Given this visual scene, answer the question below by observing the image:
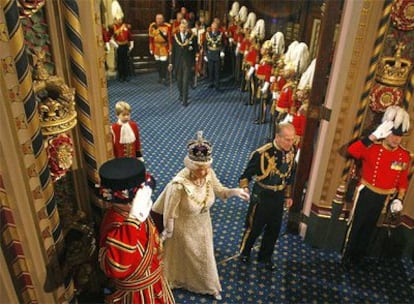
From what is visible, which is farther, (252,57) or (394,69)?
(252,57)

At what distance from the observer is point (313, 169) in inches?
156

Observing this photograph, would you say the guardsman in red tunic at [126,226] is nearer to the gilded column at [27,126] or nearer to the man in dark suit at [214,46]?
the gilded column at [27,126]

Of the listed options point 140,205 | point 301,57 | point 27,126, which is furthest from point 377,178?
point 301,57

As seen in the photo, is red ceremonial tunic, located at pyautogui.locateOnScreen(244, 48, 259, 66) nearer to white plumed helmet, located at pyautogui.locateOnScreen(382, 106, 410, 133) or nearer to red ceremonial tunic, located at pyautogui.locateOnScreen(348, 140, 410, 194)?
red ceremonial tunic, located at pyautogui.locateOnScreen(348, 140, 410, 194)

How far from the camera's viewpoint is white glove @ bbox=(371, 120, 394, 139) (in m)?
3.31

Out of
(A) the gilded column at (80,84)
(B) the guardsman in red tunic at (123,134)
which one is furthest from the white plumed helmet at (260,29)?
(A) the gilded column at (80,84)

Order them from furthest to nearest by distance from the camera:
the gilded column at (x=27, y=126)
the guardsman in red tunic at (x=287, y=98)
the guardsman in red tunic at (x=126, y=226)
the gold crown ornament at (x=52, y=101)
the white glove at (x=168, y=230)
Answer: the guardsman in red tunic at (x=287, y=98) < the white glove at (x=168, y=230) < the guardsman in red tunic at (x=126, y=226) < the gold crown ornament at (x=52, y=101) < the gilded column at (x=27, y=126)

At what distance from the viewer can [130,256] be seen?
2232 mm

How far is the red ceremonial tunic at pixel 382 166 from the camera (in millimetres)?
3418

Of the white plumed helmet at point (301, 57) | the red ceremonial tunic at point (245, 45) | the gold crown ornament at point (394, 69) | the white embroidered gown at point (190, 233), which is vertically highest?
the gold crown ornament at point (394, 69)

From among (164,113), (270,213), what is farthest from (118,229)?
(164,113)

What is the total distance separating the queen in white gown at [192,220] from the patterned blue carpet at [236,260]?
0.21 m

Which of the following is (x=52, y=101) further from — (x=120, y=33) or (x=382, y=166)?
(x=120, y=33)

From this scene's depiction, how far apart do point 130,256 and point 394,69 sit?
2.73 m
